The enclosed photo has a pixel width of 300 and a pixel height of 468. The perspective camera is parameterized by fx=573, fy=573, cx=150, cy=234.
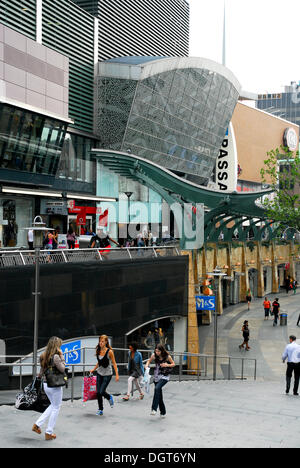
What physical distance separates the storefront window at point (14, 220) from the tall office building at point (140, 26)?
58.9ft

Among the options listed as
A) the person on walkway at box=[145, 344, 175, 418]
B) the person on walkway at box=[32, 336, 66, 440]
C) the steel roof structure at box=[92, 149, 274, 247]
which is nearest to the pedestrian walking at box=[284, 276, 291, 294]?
the steel roof structure at box=[92, 149, 274, 247]

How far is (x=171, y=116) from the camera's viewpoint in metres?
47.6

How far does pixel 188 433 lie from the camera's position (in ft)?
28.2

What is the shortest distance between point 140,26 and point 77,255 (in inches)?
1675

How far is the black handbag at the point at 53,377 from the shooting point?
779 cm

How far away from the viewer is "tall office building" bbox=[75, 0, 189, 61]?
46.4 m

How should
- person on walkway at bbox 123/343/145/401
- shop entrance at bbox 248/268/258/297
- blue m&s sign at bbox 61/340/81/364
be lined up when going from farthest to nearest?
shop entrance at bbox 248/268/258/297 < blue m&s sign at bbox 61/340/81/364 < person on walkway at bbox 123/343/145/401

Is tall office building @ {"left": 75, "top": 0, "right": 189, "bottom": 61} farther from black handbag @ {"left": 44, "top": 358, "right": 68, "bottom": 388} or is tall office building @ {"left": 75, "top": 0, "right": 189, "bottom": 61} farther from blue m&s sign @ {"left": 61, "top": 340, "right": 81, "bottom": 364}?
black handbag @ {"left": 44, "top": 358, "right": 68, "bottom": 388}

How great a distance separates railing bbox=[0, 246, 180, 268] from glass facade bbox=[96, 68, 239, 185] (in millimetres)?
18800

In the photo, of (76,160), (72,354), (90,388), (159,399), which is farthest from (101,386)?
(76,160)

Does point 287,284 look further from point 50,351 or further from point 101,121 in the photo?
point 50,351

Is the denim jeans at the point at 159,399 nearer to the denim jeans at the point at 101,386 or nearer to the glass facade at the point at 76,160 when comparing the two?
the denim jeans at the point at 101,386

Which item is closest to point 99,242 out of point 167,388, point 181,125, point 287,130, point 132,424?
point 167,388

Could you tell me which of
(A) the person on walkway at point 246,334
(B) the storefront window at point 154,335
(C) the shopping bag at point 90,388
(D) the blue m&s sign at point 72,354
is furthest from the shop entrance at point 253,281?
(C) the shopping bag at point 90,388
